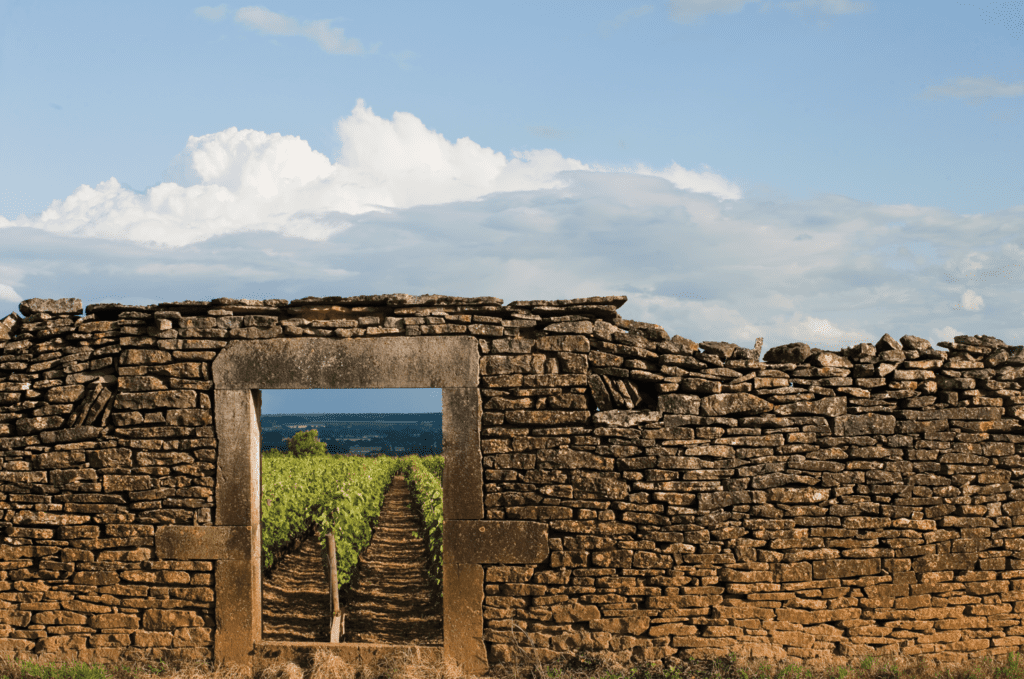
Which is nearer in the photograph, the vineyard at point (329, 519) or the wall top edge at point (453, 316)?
the wall top edge at point (453, 316)

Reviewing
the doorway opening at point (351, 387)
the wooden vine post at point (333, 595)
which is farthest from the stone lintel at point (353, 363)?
the wooden vine post at point (333, 595)

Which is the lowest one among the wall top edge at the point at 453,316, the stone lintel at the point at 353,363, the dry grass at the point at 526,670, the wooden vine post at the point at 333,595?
the dry grass at the point at 526,670

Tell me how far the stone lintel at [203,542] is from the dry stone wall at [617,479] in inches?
4.3

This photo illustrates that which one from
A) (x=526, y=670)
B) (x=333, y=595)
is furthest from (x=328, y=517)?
(x=526, y=670)

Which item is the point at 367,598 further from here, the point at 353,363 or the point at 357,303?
the point at 357,303

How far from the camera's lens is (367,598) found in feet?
30.0

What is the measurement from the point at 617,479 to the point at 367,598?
16.9 feet

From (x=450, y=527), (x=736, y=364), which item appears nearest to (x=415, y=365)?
(x=450, y=527)

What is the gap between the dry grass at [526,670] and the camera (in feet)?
17.8

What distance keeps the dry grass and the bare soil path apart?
0.51 meters

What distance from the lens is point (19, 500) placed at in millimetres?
5902

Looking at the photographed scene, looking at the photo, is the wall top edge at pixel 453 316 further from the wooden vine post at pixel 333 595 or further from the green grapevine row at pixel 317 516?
the green grapevine row at pixel 317 516

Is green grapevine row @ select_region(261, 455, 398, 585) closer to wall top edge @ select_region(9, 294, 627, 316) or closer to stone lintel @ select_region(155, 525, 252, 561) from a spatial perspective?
stone lintel @ select_region(155, 525, 252, 561)

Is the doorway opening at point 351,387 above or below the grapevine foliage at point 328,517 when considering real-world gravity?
above
